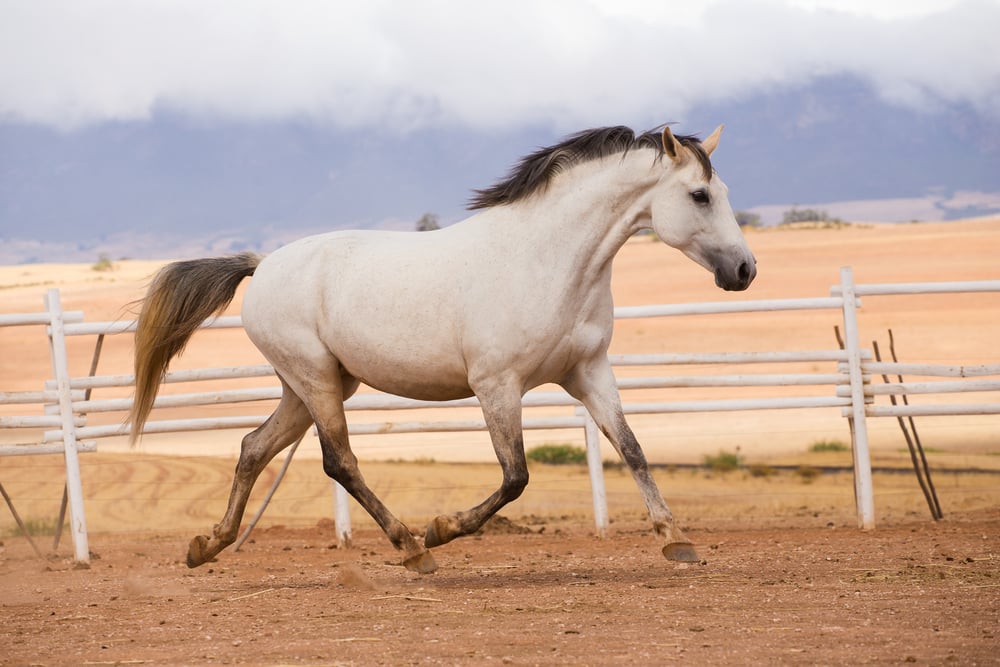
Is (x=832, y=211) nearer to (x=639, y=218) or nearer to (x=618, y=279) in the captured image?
(x=618, y=279)

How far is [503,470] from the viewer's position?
18.4 feet

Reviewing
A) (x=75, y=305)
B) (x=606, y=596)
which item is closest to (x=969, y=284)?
(x=606, y=596)

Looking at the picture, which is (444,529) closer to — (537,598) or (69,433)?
(537,598)

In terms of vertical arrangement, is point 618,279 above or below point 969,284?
above

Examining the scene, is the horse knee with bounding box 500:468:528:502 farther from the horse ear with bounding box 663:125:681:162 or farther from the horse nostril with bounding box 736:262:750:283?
the horse ear with bounding box 663:125:681:162

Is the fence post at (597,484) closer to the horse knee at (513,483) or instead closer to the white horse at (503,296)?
the white horse at (503,296)

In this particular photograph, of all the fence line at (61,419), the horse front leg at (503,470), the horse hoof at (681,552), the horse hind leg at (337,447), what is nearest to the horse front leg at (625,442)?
the horse hoof at (681,552)

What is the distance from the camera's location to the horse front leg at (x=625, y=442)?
568 centimetres

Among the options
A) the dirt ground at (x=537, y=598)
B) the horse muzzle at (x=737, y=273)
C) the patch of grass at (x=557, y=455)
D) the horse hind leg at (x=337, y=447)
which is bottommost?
the dirt ground at (x=537, y=598)

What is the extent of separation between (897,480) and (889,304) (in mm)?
19438

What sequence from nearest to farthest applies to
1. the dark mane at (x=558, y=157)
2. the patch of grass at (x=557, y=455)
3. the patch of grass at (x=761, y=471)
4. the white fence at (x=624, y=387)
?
1. the dark mane at (x=558, y=157)
2. the white fence at (x=624, y=387)
3. the patch of grass at (x=761, y=471)
4. the patch of grass at (x=557, y=455)

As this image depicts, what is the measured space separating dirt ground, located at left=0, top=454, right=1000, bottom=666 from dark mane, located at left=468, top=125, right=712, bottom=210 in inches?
74.0

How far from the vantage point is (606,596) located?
531 cm

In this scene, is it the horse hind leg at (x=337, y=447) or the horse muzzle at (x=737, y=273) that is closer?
the horse muzzle at (x=737, y=273)
